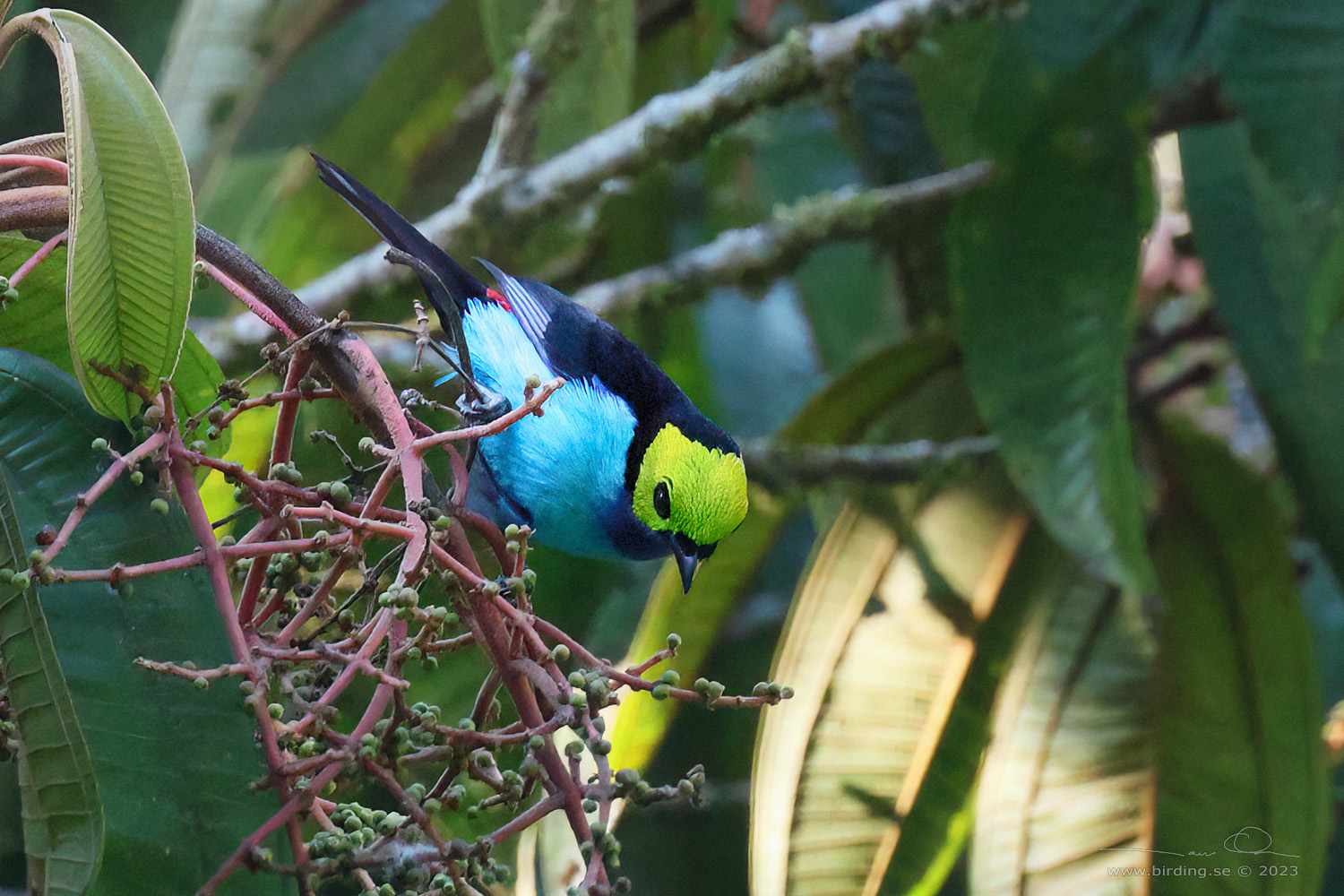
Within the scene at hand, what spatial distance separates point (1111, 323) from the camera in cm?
168

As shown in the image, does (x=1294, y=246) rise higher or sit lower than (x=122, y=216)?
higher

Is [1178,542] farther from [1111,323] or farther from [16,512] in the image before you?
[16,512]

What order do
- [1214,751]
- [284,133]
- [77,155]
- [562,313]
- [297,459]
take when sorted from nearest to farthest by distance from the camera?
[77,155] < [297,459] < [562,313] < [1214,751] < [284,133]

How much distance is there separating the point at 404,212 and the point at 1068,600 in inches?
60.6

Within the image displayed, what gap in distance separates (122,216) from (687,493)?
0.55 m

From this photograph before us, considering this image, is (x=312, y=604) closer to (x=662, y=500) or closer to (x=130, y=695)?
(x=130, y=695)

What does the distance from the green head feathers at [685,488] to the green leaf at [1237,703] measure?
0.95m

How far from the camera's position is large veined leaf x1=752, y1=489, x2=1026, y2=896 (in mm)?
1526

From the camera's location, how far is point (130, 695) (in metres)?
0.64

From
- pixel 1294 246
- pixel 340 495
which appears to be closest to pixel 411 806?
pixel 340 495

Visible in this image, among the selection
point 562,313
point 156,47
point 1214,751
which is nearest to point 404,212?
point 156,47

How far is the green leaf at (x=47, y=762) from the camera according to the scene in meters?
0.59

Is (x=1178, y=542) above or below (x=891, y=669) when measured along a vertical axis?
above
